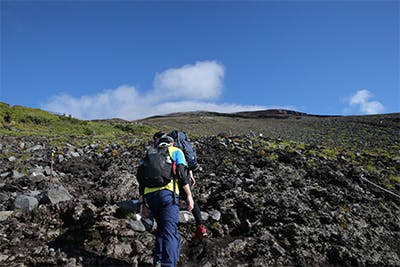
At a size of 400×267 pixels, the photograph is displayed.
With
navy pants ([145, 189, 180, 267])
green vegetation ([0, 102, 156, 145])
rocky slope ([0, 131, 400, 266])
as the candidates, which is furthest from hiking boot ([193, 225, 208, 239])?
green vegetation ([0, 102, 156, 145])

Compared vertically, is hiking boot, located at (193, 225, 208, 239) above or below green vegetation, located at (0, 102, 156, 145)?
below

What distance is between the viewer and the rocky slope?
487 cm

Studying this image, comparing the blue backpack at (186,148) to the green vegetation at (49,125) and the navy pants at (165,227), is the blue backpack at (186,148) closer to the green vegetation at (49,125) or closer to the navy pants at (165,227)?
the navy pants at (165,227)

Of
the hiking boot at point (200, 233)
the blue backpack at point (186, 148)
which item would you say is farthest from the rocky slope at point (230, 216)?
the blue backpack at point (186, 148)

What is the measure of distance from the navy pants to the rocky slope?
32.1 inches

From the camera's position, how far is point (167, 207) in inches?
167

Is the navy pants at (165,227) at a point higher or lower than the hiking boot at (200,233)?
higher

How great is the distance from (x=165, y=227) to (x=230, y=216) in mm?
2199

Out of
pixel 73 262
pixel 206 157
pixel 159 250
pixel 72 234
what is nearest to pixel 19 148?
pixel 206 157

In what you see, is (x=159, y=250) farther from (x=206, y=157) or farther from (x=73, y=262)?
(x=206, y=157)

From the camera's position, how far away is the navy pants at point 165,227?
398cm

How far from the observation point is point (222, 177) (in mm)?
8094

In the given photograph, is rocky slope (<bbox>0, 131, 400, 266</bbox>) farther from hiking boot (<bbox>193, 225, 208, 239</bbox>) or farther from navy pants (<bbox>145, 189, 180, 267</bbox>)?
navy pants (<bbox>145, 189, 180, 267</bbox>)

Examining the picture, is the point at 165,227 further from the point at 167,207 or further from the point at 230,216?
the point at 230,216
